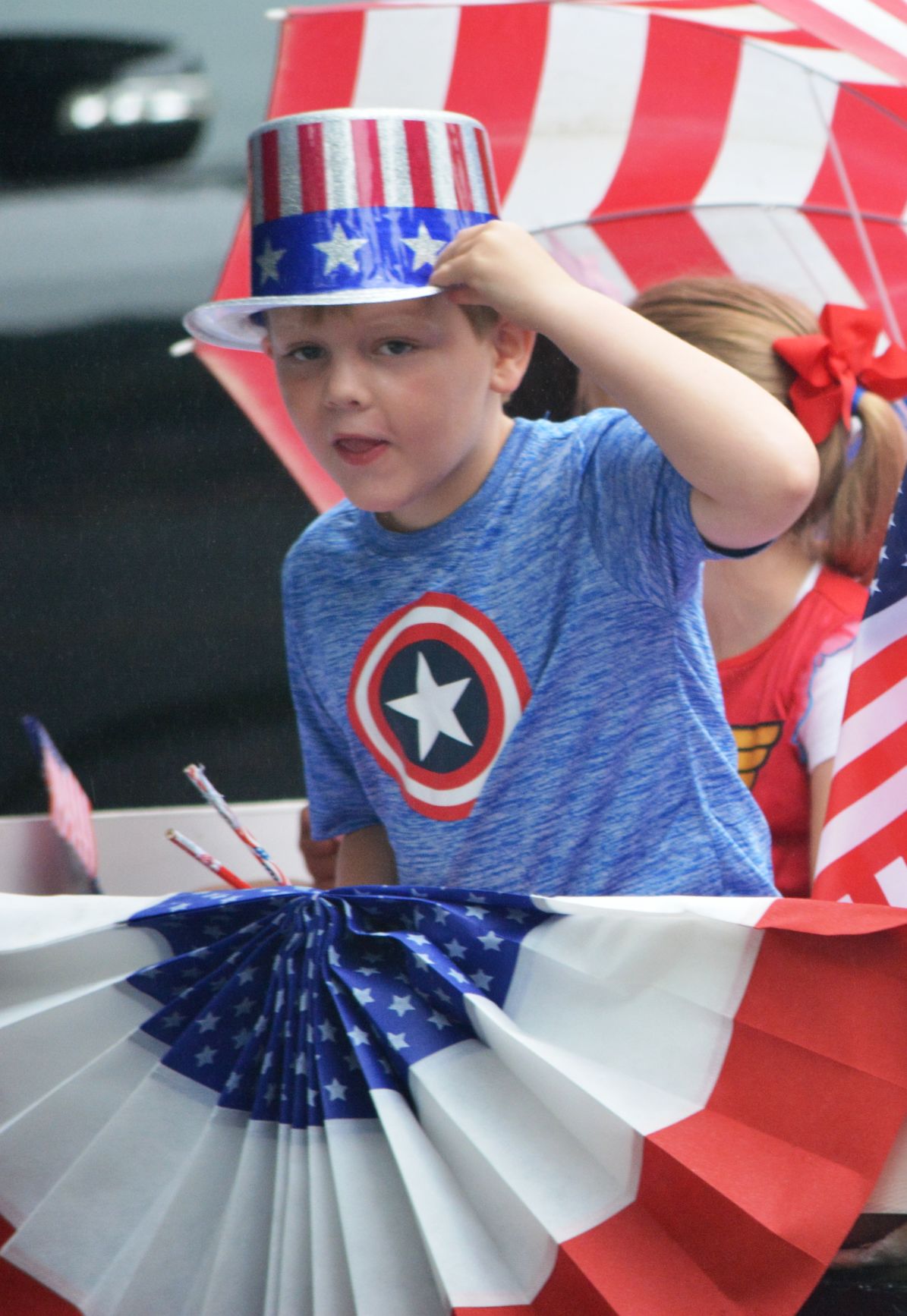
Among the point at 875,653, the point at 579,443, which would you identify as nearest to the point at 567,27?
the point at 579,443

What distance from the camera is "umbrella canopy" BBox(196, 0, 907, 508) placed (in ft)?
5.73

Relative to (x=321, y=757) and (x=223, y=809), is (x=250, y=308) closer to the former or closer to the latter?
(x=321, y=757)

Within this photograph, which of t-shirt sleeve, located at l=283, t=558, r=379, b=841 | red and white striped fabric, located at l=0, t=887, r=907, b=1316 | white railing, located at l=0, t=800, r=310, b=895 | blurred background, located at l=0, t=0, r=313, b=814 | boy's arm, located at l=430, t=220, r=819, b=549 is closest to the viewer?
red and white striped fabric, located at l=0, t=887, r=907, b=1316

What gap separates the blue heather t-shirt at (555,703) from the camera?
104cm

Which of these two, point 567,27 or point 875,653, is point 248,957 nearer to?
point 875,653

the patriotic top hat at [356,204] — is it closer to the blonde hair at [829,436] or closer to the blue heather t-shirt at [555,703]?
the blue heather t-shirt at [555,703]

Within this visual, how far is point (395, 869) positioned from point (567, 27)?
1.09 metres

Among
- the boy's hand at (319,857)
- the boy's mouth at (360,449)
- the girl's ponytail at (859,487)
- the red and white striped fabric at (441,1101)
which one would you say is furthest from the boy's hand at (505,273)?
the boy's hand at (319,857)

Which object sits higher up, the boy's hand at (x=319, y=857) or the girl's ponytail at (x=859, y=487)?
the girl's ponytail at (x=859, y=487)

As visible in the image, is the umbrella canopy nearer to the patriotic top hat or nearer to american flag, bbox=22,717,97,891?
american flag, bbox=22,717,97,891

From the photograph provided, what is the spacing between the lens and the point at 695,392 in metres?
0.83

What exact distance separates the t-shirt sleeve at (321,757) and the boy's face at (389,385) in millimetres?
210

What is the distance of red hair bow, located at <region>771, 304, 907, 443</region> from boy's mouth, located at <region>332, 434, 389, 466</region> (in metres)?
0.78

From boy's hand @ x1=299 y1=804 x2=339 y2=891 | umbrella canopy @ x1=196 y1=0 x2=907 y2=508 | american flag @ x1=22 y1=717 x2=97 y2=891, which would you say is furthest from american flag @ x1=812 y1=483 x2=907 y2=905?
american flag @ x1=22 y1=717 x2=97 y2=891
